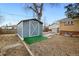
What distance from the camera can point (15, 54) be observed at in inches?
53.1

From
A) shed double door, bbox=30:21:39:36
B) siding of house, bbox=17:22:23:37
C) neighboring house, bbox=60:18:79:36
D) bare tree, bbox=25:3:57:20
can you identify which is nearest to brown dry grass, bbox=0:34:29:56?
siding of house, bbox=17:22:23:37

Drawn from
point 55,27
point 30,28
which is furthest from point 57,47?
point 30,28

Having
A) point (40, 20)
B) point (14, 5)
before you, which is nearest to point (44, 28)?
point (40, 20)

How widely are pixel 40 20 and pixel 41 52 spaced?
30 cm

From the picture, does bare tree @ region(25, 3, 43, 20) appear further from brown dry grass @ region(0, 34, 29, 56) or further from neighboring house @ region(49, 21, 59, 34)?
brown dry grass @ region(0, 34, 29, 56)

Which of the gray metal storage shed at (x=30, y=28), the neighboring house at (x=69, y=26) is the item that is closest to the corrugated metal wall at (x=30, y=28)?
the gray metal storage shed at (x=30, y=28)

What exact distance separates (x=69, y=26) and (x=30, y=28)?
36 centimetres

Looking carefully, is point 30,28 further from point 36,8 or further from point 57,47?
point 57,47

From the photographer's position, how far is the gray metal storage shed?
4.47 feet

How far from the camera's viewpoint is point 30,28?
137cm

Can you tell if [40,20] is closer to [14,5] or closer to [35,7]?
[35,7]

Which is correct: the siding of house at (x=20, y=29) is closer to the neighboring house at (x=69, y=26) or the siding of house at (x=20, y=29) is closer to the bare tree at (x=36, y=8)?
the bare tree at (x=36, y=8)

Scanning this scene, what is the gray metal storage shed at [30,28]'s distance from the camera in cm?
136

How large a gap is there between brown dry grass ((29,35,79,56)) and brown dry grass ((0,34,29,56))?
3.2 inches
